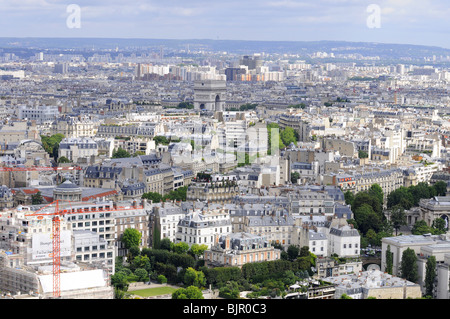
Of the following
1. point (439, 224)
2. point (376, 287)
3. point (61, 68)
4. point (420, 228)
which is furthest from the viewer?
point (61, 68)

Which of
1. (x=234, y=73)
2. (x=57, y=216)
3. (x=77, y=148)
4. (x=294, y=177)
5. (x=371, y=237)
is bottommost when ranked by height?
(x=234, y=73)

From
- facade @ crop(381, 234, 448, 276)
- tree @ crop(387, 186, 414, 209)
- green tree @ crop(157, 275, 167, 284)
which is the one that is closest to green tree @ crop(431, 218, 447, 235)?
tree @ crop(387, 186, 414, 209)

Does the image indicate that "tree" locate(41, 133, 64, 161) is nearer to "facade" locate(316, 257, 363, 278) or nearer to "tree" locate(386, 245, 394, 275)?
"facade" locate(316, 257, 363, 278)

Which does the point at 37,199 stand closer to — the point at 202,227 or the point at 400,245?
the point at 202,227

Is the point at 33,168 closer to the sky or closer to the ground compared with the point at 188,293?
closer to the sky

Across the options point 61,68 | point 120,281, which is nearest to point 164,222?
point 120,281
